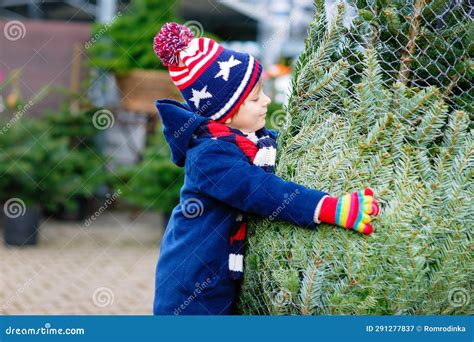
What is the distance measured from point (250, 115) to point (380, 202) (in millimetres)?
631

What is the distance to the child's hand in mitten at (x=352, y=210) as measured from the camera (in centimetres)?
215

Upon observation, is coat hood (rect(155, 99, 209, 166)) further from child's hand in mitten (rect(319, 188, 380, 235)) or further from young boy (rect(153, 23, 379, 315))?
child's hand in mitten (rect(319, 188, 380, 235))

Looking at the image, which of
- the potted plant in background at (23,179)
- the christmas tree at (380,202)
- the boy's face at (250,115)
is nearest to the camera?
the christmas tree at (380,202)

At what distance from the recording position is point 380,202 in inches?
85.9

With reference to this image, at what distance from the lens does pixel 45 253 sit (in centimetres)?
681

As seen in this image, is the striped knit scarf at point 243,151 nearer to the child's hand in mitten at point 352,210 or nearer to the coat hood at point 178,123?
the coat hood at point 178,123

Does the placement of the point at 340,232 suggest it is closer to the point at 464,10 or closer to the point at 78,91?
the point at 464,10

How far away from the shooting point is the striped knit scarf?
246cm

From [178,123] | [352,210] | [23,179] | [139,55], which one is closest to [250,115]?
[178,123]

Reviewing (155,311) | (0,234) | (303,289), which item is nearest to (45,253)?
(0,234)

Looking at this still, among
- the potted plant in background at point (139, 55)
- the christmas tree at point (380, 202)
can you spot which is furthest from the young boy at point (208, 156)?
the potted plant in background at point (139, 55)

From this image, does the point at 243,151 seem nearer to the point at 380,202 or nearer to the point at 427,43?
the point at 380,202

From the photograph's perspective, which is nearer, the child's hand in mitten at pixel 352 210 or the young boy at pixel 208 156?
the child's hand in mitten at pixel 352 210

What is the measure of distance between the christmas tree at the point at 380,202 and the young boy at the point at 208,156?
17cm
